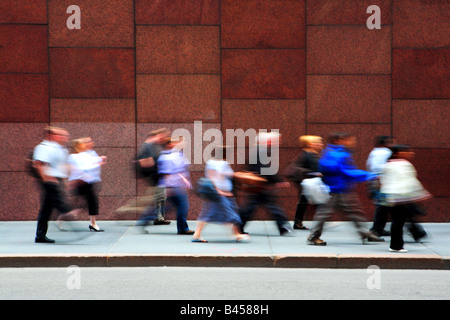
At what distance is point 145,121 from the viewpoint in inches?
424

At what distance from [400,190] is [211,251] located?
2684 mm

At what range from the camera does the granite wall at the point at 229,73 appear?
35.0 feet

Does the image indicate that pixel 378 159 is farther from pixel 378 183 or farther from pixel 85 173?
pixel 85 173

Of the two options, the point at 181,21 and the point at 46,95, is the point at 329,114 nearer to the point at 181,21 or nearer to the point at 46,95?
the point at 181,21

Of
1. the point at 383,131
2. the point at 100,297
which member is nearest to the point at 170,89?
the point at 383,131

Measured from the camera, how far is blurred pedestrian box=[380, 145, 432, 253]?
7.52m

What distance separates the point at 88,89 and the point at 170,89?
157 cm

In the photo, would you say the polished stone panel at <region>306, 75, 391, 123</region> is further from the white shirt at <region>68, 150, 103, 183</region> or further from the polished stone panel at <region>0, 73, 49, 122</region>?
the polished stone panel at <region>0, 73, 49, 122</region>

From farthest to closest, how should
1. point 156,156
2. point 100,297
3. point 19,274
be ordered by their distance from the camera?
point 156,156 → point 19,274 → point 100,297

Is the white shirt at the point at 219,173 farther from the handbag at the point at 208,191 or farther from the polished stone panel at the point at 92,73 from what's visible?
the polished stone panel at the point at 92,73

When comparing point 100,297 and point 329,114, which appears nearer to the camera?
point 100,297

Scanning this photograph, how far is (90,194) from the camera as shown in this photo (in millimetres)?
9336

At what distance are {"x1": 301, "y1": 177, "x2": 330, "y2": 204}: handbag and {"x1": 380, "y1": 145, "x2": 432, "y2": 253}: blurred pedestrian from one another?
33.7 inches

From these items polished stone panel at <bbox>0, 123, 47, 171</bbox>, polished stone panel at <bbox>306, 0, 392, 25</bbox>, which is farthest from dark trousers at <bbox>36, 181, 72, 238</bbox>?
polished stone panel at <bbox>306, 0, 392, 25</bbox>
